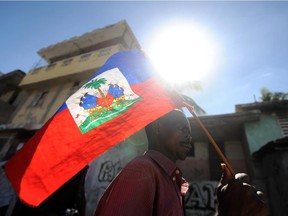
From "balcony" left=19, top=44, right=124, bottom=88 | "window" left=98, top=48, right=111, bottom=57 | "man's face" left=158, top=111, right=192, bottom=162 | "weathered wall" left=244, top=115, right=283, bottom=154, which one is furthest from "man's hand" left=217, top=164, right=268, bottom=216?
"window" left=98, top=48, right=111, bottom=57

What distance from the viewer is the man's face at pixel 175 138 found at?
185 cm

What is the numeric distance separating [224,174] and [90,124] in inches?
54.2

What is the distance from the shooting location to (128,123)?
219 centimetres

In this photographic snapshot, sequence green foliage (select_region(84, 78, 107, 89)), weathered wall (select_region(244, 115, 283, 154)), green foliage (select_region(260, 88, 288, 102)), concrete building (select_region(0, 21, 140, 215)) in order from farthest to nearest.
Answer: concrete building (select_region(0, 21, 140, 215)) → green foliage (select_region(260, 88, 288, 102)) → weathered wall (select_region(244, 115, 283, 154)) → green foliage (select_region(84, 78, 107, 89))

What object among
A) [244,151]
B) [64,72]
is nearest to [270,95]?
[244,151]

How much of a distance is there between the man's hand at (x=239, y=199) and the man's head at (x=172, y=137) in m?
0.45

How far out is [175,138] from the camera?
73.8 inches

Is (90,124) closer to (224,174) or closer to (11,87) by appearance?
(224,174)

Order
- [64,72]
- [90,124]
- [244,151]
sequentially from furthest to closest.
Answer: [64,72] → [244,151] → [90,124]

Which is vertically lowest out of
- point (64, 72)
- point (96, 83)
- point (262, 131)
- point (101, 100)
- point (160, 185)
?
point (160, 185)

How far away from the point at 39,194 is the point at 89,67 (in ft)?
52.8

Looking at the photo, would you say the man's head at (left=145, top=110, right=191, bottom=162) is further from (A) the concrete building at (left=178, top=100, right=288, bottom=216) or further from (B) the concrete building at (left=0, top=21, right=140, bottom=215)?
(B) the concrete building at (left=0, top=21, right=140, bottom=215)

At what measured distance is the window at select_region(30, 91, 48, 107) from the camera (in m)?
18.9

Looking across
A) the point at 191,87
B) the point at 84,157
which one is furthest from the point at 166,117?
the point at 191,87
